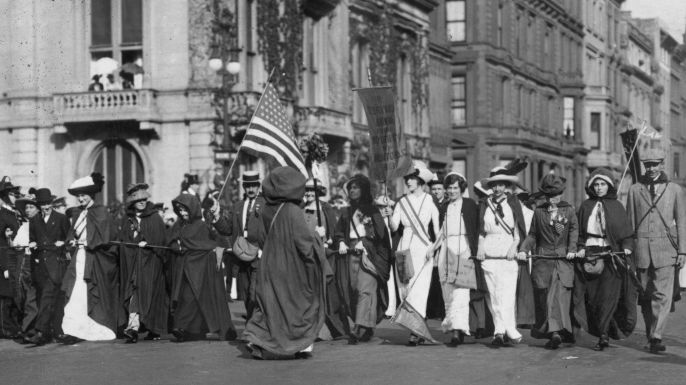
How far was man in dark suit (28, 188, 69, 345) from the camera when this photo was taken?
15.3m

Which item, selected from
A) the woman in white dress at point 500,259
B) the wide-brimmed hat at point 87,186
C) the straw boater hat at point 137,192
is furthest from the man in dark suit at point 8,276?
the woman in white dress at point 500,259

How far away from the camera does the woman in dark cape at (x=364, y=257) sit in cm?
1491

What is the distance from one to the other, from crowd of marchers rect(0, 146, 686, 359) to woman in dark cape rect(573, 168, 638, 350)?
0.01 m

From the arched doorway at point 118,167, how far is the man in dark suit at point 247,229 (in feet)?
49.4

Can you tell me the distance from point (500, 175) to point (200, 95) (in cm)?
1606

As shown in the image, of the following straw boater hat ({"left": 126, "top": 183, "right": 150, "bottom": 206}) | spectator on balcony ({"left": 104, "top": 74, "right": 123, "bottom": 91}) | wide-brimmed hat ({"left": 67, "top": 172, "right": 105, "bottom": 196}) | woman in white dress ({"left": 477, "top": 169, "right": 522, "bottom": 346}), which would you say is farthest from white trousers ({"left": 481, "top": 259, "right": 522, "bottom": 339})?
spectator on balcony ({"left": 104, "top": 74, "right": 123, "bottom": 91})

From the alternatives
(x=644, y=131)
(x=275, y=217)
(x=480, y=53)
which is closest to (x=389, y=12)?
(x=480, y=53)

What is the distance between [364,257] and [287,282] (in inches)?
87.3

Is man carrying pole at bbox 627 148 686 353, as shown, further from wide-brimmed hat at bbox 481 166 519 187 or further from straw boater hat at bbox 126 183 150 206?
straw boater hat at bbox 126 183 150 206

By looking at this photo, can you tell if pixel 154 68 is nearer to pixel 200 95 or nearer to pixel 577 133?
pixel 200 95

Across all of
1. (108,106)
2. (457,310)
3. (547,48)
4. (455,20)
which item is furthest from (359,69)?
(547,48)

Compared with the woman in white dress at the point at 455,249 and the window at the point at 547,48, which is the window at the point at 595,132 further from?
the woman in white dress at the point at 455,249

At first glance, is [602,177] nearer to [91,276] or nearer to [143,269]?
[143,269]

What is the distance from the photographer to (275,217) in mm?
13188
